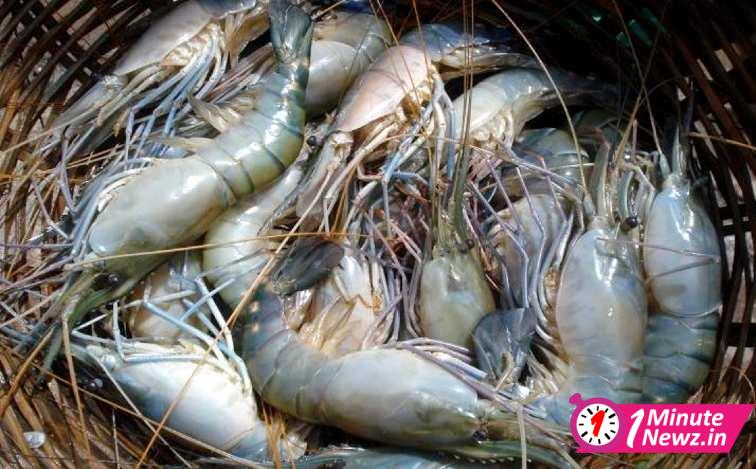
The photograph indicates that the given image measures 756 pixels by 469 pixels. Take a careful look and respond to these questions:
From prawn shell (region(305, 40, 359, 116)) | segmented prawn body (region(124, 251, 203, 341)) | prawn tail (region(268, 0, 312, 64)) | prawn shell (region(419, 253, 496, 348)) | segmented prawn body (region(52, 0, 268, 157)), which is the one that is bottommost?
prawn shell (region(419, 253, 496, 348))

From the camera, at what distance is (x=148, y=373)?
1550 millimetres

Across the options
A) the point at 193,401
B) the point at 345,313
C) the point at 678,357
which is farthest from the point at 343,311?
the point at 678,357

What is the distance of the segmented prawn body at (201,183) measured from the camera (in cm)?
155

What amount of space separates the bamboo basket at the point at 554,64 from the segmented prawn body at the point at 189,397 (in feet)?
0.25

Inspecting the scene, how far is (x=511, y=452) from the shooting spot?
1384 mm

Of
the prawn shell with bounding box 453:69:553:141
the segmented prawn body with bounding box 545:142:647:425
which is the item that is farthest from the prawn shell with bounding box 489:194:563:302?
the prawn shell with bounding box 453:69:553:141

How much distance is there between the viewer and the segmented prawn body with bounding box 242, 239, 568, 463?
4.62ft

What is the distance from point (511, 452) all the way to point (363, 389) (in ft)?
1.04

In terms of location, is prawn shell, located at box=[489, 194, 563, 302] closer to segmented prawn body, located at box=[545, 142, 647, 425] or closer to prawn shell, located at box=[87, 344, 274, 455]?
segmented prawn body, located at box=[545, 142, 647, 425]

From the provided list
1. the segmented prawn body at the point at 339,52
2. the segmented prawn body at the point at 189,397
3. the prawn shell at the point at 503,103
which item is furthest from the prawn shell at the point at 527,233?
the segmented prawn body at the point at 189,397

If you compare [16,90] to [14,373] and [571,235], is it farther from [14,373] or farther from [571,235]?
[571,235]

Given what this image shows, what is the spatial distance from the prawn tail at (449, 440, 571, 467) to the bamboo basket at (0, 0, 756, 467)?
0.56 ft

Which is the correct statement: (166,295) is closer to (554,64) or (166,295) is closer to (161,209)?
(161,209)

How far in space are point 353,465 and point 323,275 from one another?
1.41ft
